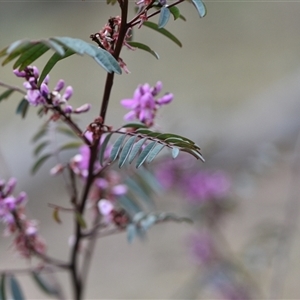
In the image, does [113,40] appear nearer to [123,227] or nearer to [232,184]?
[123,227]

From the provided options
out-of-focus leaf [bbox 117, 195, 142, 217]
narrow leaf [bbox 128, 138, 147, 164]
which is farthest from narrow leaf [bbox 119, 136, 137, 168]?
out-of-focus leaf [bbox 117, 195, 142, 217]

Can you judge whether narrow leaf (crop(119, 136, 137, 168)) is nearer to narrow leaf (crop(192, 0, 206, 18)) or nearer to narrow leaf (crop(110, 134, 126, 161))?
narrow leaf (crop(110, 134, 126, 161))

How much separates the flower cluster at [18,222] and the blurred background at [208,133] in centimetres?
8

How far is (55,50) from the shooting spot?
31 centimetres

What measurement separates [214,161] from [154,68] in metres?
1.72

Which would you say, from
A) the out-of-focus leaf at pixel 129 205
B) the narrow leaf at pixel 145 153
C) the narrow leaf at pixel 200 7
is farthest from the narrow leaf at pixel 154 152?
the out-of-focus leaf at pixel 129 205

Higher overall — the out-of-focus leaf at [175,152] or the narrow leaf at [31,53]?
the narrow leaf at [31,53]

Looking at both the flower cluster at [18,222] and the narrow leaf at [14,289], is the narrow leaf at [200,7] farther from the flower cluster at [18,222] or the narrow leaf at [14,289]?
the narrow leaf at [14,289]

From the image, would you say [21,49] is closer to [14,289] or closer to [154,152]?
[154,152]

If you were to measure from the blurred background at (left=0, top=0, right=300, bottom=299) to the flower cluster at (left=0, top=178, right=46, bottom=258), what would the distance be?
8cm

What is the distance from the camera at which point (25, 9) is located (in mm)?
3500

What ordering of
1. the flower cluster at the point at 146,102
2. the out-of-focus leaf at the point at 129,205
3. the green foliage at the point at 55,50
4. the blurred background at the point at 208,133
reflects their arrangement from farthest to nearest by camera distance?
the blurred background at the point at 208,133 → the out-of-focus leaf at the point at 129,205 → the flower cluster at the point at 146,102 → the green foliage at the point at 55,50

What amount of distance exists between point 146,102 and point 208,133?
39.6 inches

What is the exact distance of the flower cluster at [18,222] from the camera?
0.51 metres
